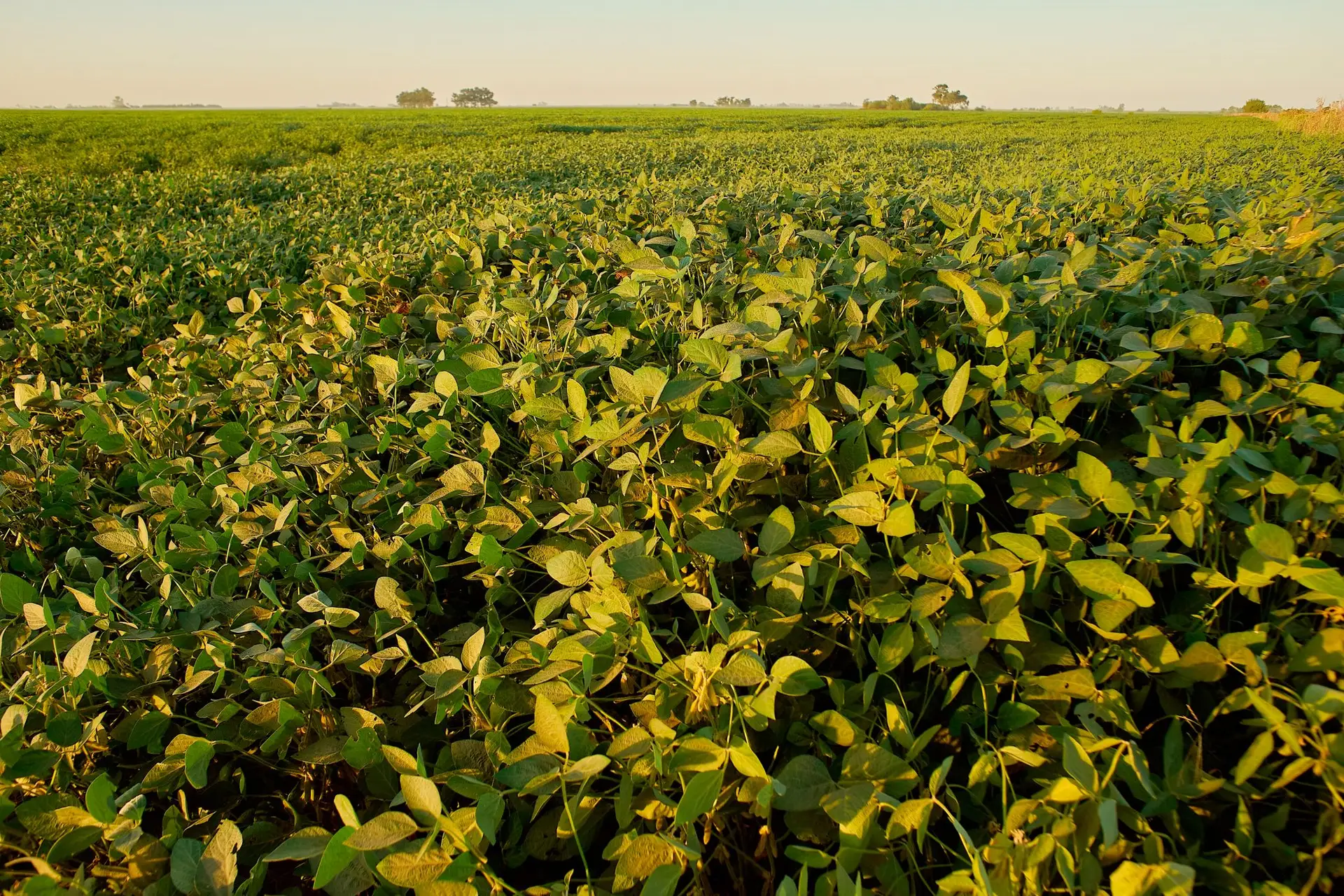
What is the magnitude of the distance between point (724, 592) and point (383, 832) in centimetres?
64

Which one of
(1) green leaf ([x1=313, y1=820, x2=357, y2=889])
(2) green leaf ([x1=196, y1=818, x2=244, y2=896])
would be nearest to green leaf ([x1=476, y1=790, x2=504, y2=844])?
(1) green leaf ([x1=313, y1=820, x2=357, y2=889])

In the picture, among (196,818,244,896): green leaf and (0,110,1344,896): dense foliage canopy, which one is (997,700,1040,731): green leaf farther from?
(196,818,244,896): green leaf

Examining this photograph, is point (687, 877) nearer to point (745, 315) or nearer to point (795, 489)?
point (795, 489)

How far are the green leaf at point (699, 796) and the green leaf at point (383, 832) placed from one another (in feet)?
1.01

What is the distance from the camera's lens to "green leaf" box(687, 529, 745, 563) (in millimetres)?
1045

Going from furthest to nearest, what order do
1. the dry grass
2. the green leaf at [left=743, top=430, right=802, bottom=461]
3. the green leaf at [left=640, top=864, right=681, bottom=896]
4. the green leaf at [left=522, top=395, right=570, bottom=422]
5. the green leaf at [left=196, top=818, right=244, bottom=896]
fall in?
the dry grass
the green leaf at [left=522, top=395, right=570, bottom=422]
the green leaf at [left=743, top=430, right=802, bottom=461]
the green leaf at [left=196, top=818, right=244, bottom=896]
the green leaf at [left=640, top=864, right=681, bottom=896]

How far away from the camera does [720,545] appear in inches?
41.6

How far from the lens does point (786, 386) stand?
4.45 ft

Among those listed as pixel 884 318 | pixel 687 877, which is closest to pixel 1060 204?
pixel 884 318

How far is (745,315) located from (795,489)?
0.37 m

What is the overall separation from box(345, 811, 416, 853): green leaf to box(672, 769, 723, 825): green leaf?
31 cm

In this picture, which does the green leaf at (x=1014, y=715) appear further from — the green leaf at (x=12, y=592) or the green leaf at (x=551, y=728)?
the green leaf at (x=12, y=592)

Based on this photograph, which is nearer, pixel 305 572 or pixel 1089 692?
pixel 1089 692

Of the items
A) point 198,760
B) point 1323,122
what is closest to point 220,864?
point 198,760
